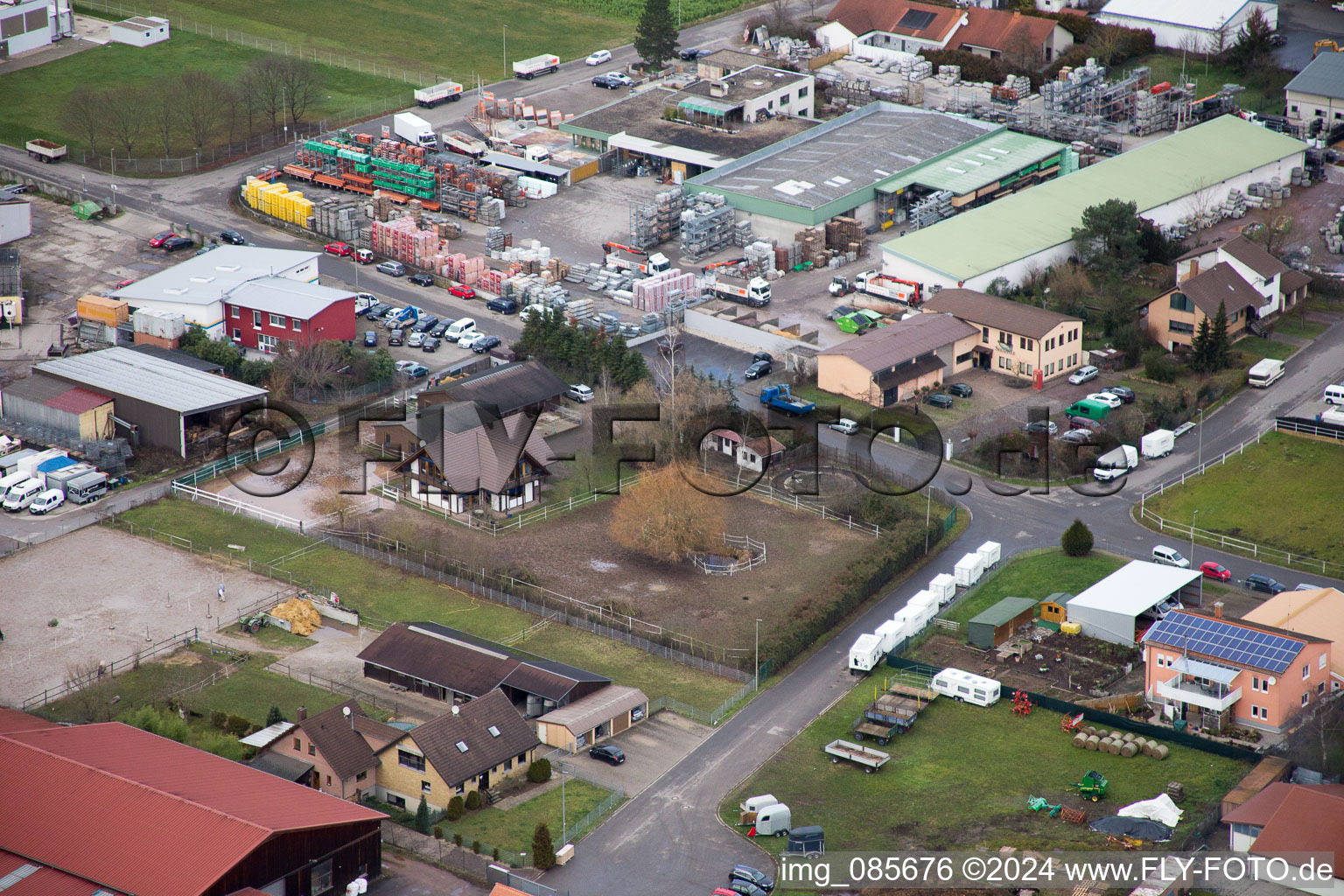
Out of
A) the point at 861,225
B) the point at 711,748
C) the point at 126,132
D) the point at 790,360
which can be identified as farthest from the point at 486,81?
the point at 711,748

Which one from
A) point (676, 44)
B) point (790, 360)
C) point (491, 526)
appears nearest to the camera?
point (491, 526)

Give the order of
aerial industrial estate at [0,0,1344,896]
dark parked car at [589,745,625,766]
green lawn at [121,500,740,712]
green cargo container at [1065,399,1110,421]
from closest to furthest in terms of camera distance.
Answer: aerial industrial estate at [0,0,1344,896], dark parked car at [589,745,625,766], green lawn at [121,500,740,712], green cargo container at [1065,399,1110,421]

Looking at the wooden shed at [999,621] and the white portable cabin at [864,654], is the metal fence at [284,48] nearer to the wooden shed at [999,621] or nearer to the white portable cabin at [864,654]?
the wooden shed at [999,621]

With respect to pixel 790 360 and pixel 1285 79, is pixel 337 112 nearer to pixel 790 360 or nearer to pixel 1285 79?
pixel 790 360

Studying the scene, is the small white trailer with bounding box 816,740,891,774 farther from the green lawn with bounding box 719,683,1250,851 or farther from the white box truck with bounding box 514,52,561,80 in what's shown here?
the white box truck with bounding box 514,52,561,80

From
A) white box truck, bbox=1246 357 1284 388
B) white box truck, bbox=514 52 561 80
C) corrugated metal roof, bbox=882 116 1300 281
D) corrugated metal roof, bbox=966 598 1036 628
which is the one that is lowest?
corrugated metal roof, bbox=966 598 1036 628

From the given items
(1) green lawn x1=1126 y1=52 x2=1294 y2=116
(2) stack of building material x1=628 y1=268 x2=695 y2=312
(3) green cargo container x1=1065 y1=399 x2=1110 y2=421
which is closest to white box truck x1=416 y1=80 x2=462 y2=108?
(2) stack of building material x1=628 y1=268 x2=695 y2=312
